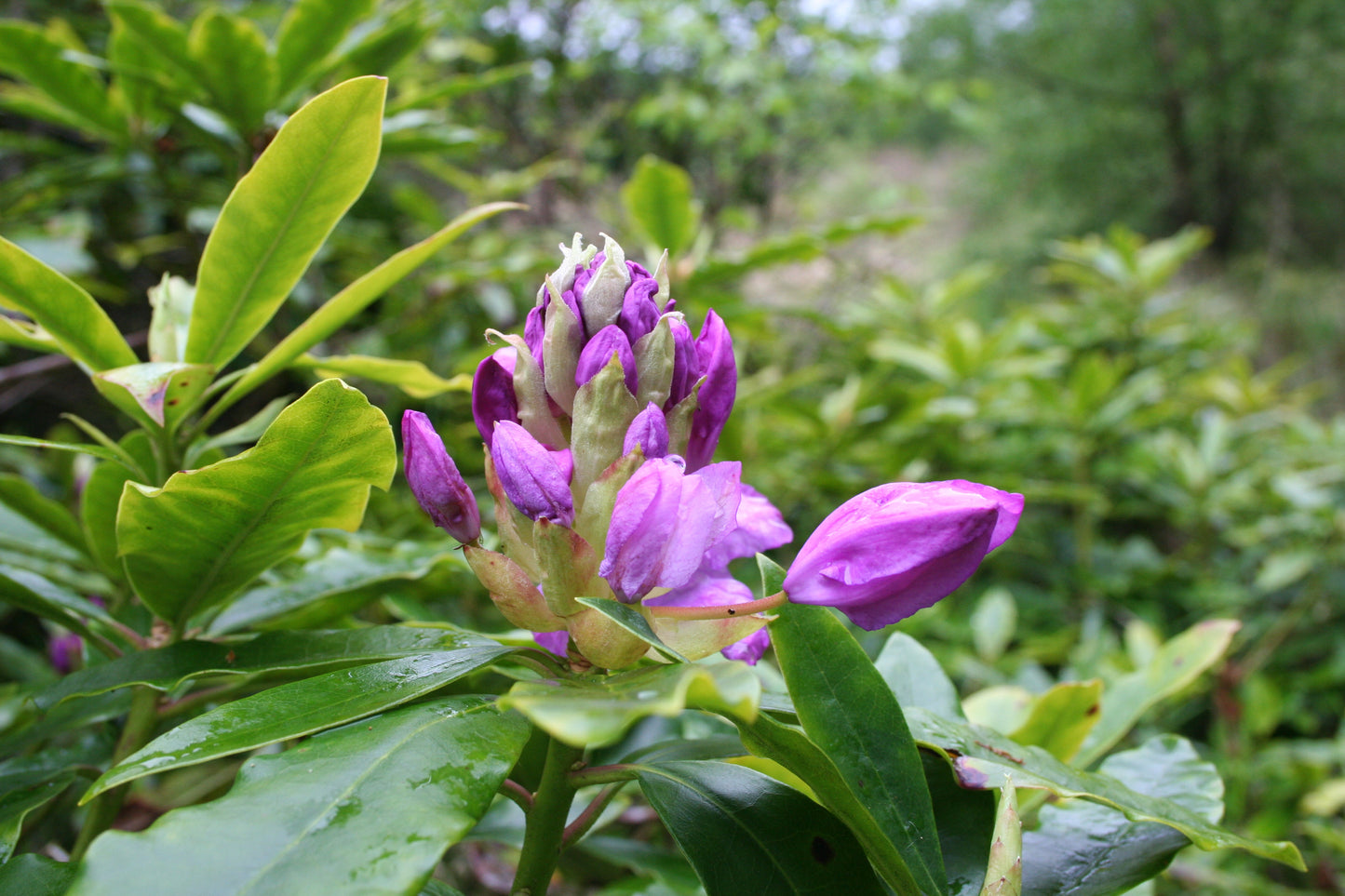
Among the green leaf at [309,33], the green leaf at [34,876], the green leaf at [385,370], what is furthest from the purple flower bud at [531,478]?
the green leaf at [309,33]

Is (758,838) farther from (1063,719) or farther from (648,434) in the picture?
(1063,719)

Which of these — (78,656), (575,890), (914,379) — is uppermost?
(78,656)

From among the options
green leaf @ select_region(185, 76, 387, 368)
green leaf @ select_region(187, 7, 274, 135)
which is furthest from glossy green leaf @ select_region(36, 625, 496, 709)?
green leaf @ select_region(187, 7, 274, 135)

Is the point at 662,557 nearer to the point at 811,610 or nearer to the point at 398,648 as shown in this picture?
the point at 811,610

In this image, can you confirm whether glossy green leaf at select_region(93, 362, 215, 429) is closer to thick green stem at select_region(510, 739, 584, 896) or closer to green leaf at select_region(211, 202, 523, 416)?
green leaf at select_region(211, 202, 523, 416)

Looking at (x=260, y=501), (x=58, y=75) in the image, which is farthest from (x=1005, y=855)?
(x=58, y=75)

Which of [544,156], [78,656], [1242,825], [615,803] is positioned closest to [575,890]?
[615,803]
